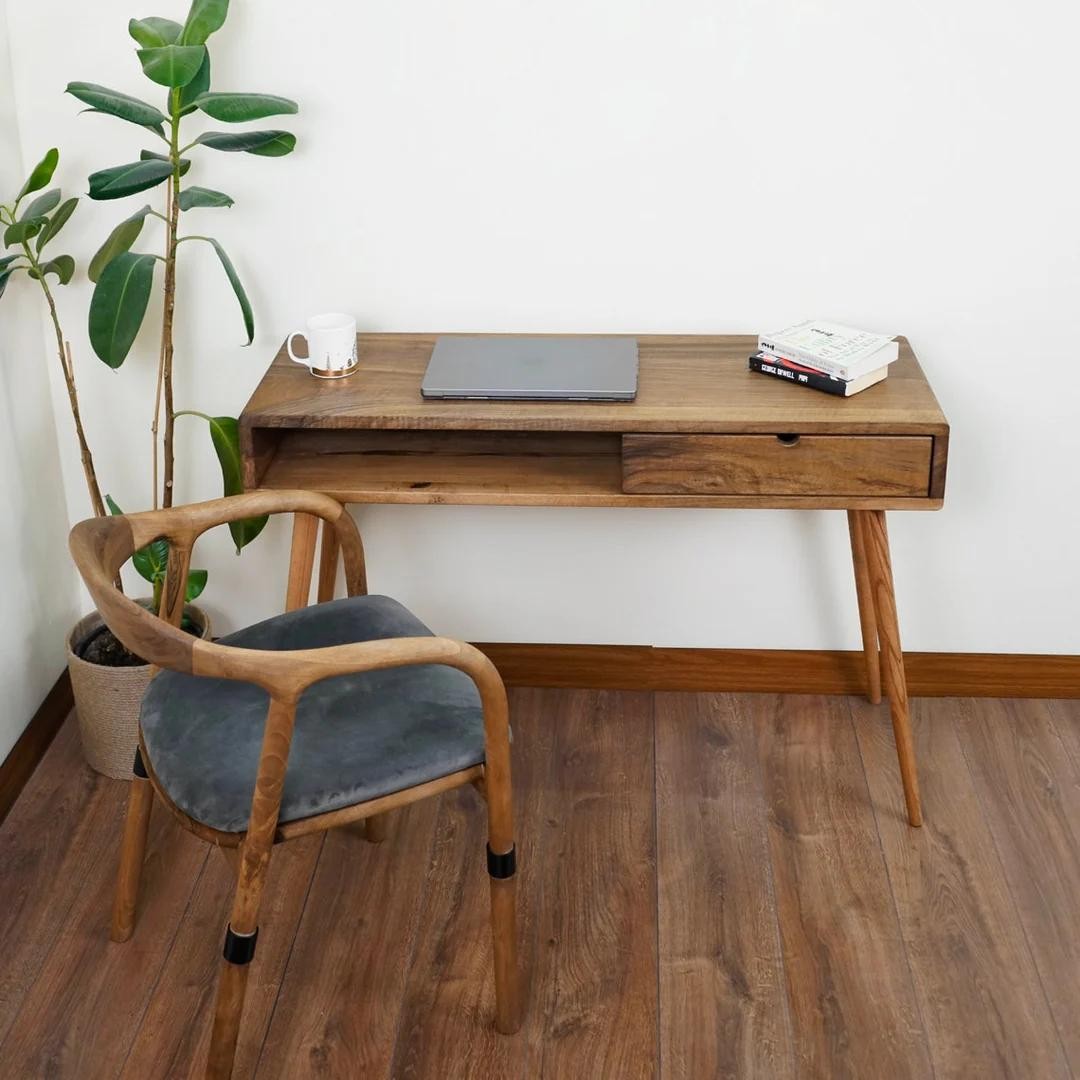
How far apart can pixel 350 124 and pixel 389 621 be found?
0.82 m

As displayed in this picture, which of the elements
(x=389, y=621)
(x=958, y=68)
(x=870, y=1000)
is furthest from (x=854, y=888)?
(x=958, y=68)

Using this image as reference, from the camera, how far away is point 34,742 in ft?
8.07

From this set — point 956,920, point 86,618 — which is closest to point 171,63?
point 86,618

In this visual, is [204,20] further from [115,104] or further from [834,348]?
[834,348]

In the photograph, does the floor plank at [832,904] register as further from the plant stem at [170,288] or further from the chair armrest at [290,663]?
the plant stem at [170,288]

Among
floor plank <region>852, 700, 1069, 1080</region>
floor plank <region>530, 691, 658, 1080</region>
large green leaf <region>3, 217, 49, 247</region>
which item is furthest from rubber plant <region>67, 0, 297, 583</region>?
floor plank <region>852, 700, 1069, 1080</region>

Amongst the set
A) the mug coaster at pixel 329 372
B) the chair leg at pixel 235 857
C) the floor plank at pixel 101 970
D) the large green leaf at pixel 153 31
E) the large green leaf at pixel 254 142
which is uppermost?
the large green leaf at pixel 153 31

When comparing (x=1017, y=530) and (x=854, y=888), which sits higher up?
(x=1017, y=530)

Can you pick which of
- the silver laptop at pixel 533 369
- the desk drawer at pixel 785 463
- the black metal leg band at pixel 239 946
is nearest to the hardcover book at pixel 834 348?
the desk drawer at pixel 785 463

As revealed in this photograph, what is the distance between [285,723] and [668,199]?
1132mm

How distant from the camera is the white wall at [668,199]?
218 centimetres

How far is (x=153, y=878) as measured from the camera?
7.20 feet

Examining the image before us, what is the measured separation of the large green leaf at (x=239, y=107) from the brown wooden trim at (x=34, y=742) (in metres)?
1.09

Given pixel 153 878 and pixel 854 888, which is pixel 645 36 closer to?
pixel 854 888
